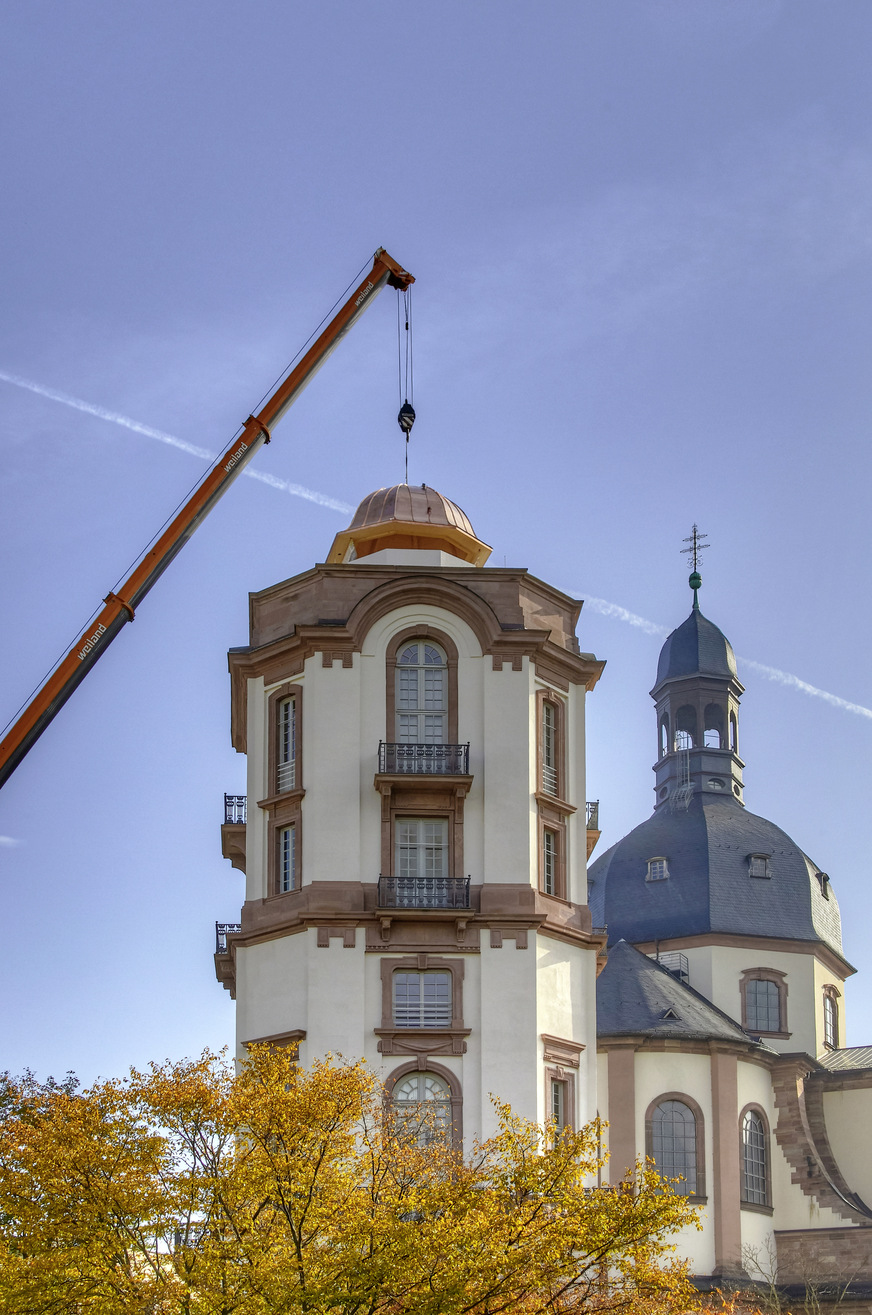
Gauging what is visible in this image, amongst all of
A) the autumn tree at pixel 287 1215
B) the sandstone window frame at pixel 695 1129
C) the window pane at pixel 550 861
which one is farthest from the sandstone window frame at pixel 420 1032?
the sandstone window frame at pixel 695 1129

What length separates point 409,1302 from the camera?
117 feet

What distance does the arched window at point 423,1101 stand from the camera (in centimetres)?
5350

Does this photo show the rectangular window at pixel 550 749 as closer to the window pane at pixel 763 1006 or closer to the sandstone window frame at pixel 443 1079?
the sandstone window frame at pixel 443 1079

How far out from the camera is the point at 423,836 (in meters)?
57.5

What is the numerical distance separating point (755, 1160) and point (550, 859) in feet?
65.9

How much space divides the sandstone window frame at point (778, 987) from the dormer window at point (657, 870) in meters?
5.76

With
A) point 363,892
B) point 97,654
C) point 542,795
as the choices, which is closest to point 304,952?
point 363,892

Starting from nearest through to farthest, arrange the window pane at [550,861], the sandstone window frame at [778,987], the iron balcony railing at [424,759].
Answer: the iron balcony railing at [424,759], the window pane at [550,861], the sandstone window frame at [778,987]

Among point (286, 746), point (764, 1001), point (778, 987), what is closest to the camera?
point (286, 746)

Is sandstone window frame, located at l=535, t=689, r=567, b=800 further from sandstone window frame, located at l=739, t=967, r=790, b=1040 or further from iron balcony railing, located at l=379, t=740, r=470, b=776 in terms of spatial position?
sandstone window frame, located at l=739, t=967, r=790, b=1040

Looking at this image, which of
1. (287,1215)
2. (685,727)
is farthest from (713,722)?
(287,1215)

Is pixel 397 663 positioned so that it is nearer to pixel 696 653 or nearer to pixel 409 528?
pixel 409 528

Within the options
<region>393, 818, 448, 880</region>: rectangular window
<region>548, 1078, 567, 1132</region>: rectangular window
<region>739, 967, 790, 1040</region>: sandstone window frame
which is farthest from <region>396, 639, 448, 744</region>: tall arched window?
<region>739, 967, 790, 1040</region>: sandstone window frame

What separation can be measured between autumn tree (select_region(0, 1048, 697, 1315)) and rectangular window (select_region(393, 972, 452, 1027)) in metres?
11.7
